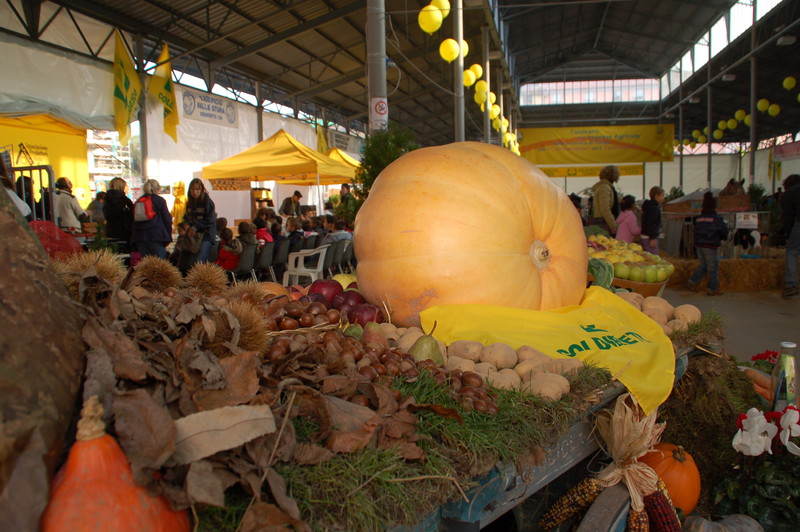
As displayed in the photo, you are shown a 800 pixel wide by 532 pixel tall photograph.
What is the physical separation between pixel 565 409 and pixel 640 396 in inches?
20.1

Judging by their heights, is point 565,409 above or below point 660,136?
below

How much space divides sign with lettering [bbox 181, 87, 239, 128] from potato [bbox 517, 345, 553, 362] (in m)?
14.0

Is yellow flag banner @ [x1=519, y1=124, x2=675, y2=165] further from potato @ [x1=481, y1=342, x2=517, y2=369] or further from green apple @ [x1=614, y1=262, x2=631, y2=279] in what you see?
potato @ [x1=481, y1=342, x2=517, y2=369]

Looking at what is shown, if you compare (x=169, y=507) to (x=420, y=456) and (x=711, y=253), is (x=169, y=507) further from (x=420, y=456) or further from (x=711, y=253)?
(x=711, y=253)

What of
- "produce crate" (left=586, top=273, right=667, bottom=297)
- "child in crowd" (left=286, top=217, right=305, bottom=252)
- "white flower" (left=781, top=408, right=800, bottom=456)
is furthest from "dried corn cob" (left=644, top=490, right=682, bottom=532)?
"child in crowd" (left=286, top=217, right=305, bottom=252)

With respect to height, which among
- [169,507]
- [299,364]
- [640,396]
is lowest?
[640,396]

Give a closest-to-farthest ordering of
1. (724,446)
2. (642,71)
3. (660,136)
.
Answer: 1. (724,446)
2. (660,136)
3. (642,71)

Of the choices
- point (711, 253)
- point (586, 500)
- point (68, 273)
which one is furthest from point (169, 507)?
point (711, 253)

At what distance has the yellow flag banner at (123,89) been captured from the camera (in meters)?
10.8

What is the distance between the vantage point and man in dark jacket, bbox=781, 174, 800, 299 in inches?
309

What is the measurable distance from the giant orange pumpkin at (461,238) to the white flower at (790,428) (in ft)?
3.39

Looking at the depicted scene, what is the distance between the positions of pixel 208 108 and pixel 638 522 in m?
15.4

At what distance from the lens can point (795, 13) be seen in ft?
46.8

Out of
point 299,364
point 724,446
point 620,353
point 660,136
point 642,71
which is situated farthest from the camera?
point 642,71
